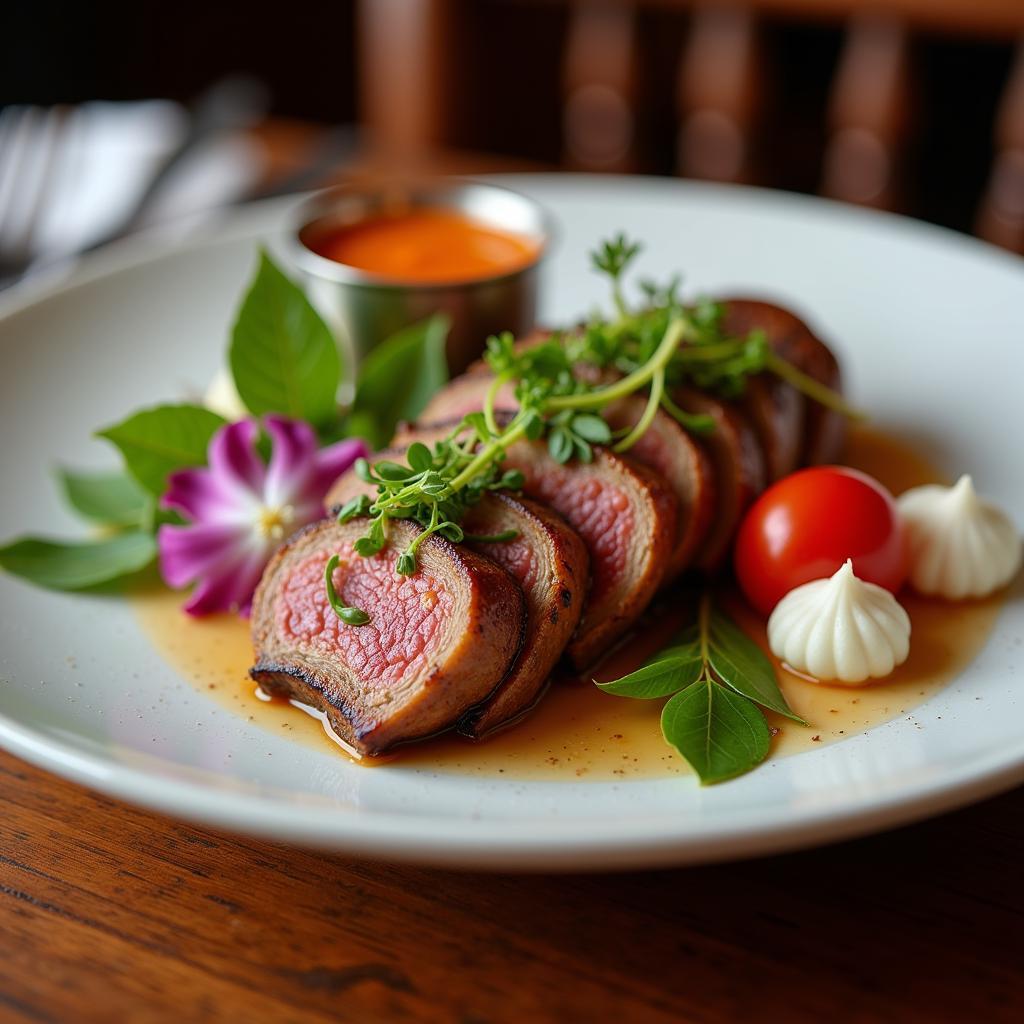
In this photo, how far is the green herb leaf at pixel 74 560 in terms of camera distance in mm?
2504

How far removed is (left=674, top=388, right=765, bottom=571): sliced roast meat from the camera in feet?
8.25

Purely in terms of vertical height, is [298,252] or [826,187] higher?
[298,252]

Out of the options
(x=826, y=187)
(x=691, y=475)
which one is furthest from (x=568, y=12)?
(x=691, y=475)

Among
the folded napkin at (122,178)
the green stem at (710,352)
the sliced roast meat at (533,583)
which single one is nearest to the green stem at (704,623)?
the sliced roast meat at (533,583)

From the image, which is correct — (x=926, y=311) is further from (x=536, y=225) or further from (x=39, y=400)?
(x=39, y=400)

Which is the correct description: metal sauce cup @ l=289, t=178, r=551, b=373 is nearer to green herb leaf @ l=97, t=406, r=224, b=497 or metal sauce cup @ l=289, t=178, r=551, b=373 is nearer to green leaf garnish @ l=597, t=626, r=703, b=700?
green herb leaf @ l=97, t=406, r=224, b=497

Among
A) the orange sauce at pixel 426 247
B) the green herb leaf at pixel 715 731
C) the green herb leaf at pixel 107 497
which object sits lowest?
the green herb leaf at pixel 107 497

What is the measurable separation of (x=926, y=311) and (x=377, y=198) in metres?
1.58

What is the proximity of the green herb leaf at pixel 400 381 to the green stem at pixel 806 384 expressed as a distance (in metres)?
0.76

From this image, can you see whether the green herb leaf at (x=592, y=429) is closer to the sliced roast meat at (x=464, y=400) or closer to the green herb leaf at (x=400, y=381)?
the sliced roast meat at (x=464, y=400)

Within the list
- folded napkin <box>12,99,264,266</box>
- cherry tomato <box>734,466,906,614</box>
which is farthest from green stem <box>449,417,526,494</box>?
folded napkin <box>12,99,264,266</box>

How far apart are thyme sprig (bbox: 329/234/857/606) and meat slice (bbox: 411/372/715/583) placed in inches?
1.0

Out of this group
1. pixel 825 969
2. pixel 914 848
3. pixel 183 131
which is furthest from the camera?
pixel 183 131

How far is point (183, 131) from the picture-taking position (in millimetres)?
4652
